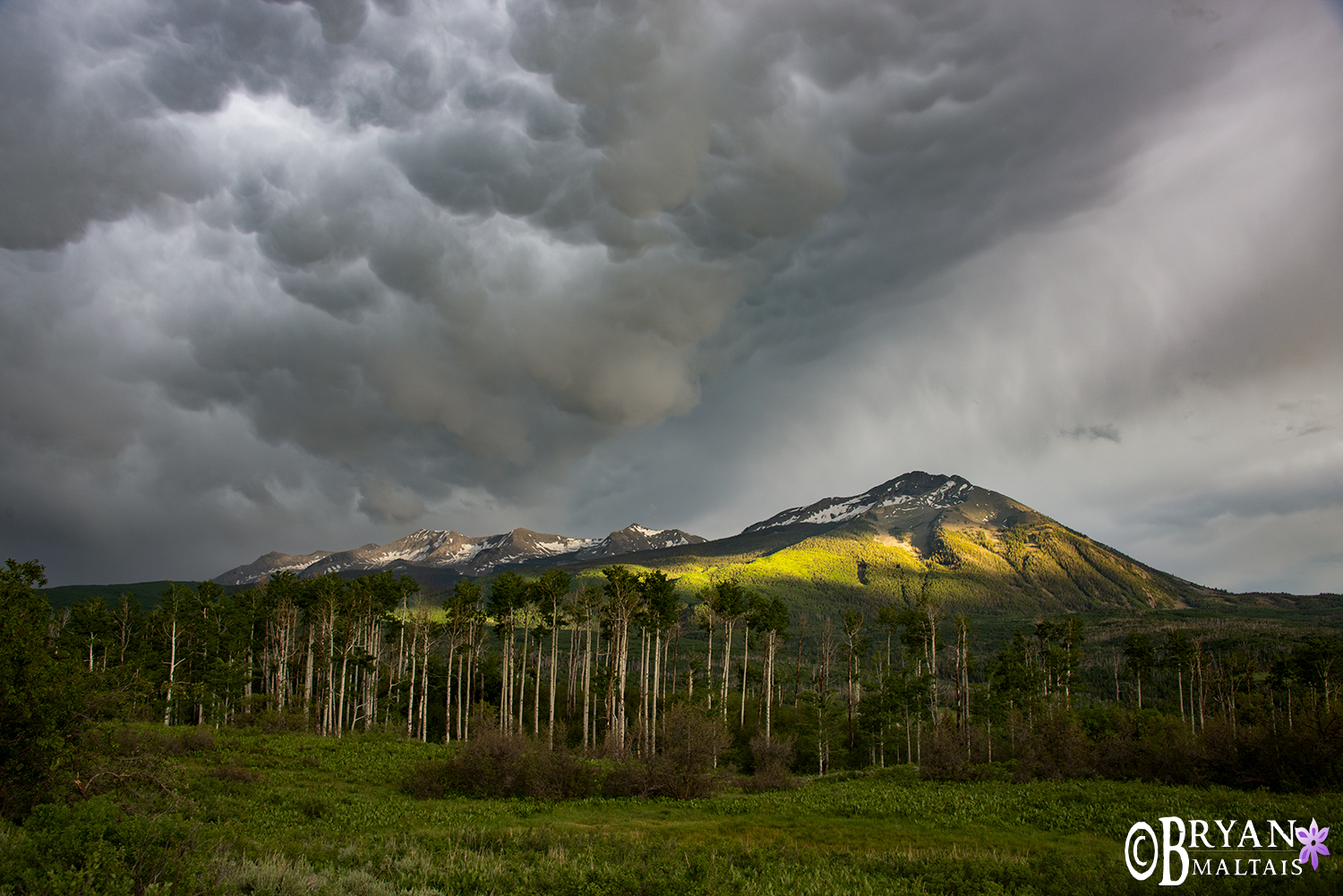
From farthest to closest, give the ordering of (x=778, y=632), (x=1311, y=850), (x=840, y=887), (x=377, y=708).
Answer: (x=377, y=708) → (x=778, y=632) → (x=1311, y=850) → (x=840, y=887)

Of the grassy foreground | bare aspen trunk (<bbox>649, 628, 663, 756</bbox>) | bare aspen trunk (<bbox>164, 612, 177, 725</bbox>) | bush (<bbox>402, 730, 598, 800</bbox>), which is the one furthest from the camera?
bare aspen trunk (<bbox>164, 612, 177, 725</bbox>)

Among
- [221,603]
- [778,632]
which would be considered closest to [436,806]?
[778,632]

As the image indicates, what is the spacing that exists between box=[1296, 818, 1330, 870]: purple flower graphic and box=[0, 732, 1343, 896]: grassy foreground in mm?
621

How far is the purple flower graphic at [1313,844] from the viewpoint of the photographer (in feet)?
52.9

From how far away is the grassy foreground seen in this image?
13.2 m

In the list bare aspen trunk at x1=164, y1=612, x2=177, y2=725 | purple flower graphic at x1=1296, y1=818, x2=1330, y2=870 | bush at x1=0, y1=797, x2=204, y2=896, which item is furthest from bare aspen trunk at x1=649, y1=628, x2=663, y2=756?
bare aspen trunk at x1=164, y1=612, x2=177, y2=725

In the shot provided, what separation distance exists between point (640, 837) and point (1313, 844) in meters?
21.4

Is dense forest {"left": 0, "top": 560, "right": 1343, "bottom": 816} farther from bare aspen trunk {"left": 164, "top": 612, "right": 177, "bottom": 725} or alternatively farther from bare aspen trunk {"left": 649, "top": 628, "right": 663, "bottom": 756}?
bare aspen trunk {"left": 164, "top": 612, "right": 177, "bottom": 725}

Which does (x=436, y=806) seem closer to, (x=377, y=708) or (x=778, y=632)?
(x=778, y=632)

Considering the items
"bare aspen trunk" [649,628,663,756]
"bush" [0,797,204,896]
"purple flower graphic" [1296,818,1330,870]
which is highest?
"bush" [0,797,204,896]

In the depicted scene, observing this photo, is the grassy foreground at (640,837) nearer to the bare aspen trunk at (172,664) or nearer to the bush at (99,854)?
the bush at (99,854)

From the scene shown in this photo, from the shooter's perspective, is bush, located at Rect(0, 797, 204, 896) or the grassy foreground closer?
bush, located at Rect(0, 797, 204, 896)

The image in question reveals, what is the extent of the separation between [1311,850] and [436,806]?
111ft

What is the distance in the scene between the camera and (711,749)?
1502 inches
